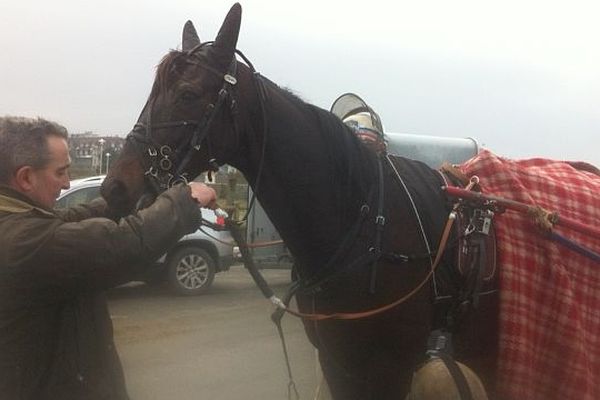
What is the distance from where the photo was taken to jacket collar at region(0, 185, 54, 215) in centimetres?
197

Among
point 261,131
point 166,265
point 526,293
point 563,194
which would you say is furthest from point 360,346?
point 166,265

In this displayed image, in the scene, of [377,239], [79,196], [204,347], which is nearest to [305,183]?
[377,239]

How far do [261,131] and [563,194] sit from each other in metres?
1.43

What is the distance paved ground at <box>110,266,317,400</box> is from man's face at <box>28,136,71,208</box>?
11.2ft

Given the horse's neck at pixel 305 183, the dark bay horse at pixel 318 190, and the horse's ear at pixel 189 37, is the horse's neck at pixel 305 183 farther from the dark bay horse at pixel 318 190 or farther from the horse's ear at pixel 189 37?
the horse's ear at pixel 189 37

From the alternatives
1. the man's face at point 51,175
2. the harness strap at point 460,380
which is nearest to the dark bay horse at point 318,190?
the harness strap at point 460,380

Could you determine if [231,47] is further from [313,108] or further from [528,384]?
[528,384]

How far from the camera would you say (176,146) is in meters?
2.36

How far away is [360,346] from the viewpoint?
A: 2566 mm

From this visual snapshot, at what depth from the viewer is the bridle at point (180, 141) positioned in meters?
2.31

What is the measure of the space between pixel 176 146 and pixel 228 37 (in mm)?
464

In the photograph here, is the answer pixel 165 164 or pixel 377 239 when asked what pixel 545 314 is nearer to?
pixel 377 239

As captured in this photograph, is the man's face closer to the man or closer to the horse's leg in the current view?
the man

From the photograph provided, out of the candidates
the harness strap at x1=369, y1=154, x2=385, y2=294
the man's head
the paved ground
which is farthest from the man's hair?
the paved ground
